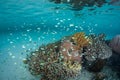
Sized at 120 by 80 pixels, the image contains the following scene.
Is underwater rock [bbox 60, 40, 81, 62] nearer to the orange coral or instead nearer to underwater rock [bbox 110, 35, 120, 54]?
the orange coral

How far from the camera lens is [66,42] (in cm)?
1188

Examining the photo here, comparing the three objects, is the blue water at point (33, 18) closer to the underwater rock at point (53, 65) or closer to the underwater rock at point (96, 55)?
the underwater rock at point (53, 65)

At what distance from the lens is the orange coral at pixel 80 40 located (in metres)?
12.1

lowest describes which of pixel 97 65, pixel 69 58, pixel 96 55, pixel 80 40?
pixel 97 65

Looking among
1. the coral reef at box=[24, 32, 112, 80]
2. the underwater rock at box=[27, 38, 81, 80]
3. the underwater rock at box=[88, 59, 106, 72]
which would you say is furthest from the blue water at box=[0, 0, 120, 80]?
the underwater rock at box=[88, 59, 106, 72]

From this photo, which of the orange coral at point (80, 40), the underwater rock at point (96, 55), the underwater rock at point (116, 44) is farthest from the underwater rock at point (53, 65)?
the underwater rock at point (116, 44)

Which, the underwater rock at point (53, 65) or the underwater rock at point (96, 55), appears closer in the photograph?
the underwater rock at point (53, 65)

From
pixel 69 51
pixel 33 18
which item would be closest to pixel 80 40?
pixel 69 51

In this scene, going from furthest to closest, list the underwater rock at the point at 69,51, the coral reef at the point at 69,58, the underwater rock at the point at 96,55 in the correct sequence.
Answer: the underwater rock at the point at 96,55 < the underwater rock at the point at 69,51 < the coral reef at the point at 69,58

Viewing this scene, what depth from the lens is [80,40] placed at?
1215cm

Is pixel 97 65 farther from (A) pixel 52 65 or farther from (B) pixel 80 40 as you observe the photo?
(A) pixel 52 65

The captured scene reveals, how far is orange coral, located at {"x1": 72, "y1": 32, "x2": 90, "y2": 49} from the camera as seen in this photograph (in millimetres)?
12076

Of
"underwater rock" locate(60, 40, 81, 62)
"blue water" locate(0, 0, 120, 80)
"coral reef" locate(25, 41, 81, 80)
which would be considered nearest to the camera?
"coral reef" locate(25, 41, 81, 80)

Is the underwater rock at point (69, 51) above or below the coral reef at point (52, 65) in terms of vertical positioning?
above
